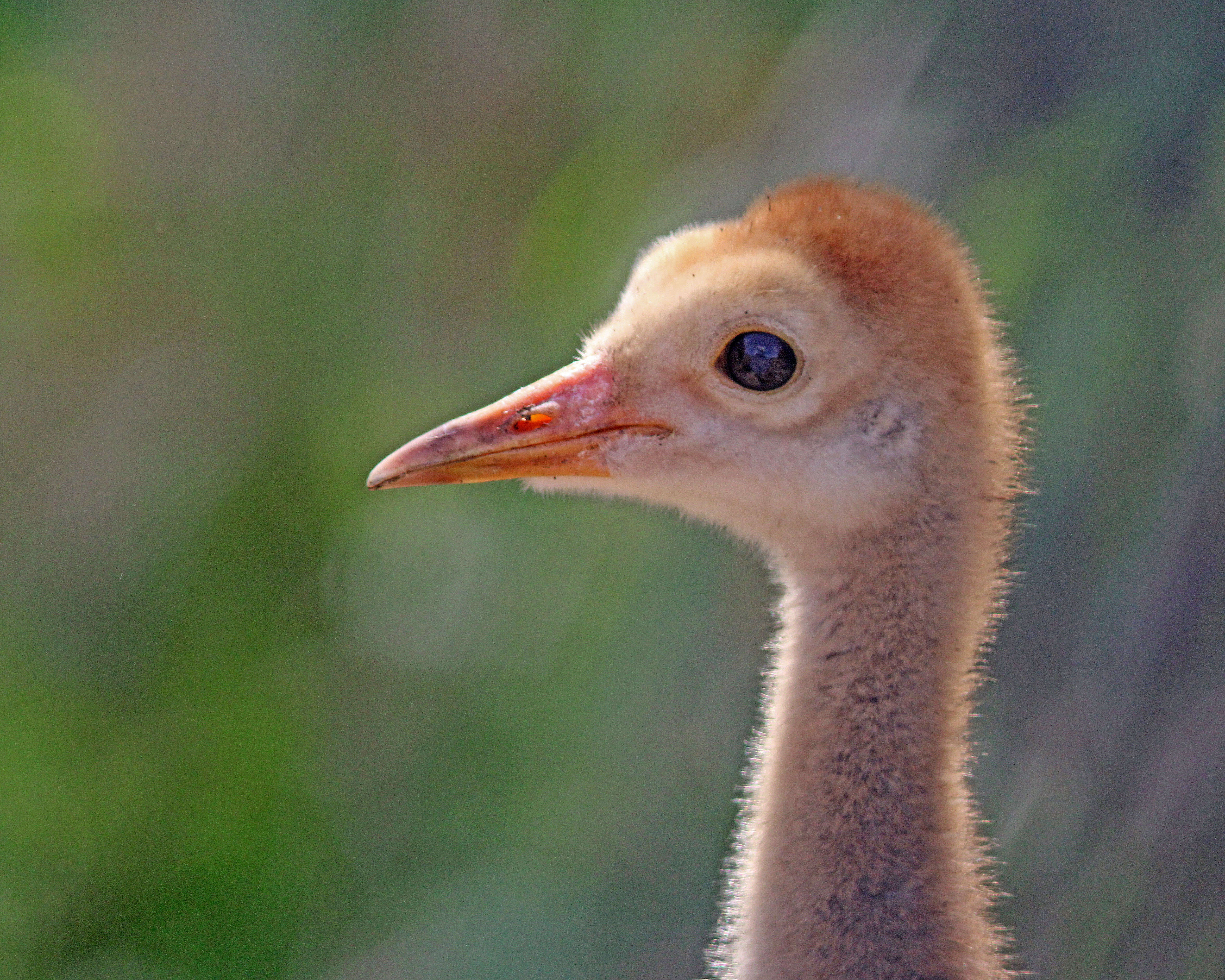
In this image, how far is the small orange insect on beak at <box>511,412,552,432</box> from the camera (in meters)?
1.79

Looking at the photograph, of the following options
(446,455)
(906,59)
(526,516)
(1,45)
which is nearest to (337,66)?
(1,45)

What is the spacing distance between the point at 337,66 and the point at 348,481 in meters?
1.41

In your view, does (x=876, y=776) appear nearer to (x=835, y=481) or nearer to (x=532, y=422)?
(x=835, y=481)

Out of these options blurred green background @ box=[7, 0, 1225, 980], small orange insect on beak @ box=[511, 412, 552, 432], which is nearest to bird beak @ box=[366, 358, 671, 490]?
small orange insect on beak @ box=[511, 412, 552, 432]

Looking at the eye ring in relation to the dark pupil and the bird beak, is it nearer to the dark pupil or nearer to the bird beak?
the dark pupil

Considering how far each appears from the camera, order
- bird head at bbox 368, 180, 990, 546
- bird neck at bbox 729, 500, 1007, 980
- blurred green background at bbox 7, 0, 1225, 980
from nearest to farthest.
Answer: bird neck at bbox 729, 500, 1007, 980
bird head at bbox 368, 180, 990, 546
blurred green background at bbox 7, 0, 1225, 980

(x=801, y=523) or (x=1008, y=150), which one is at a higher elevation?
(x=1008, y=150)

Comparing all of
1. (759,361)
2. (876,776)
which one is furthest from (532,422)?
(876,776)

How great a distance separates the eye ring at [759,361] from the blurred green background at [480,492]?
4.06 ft

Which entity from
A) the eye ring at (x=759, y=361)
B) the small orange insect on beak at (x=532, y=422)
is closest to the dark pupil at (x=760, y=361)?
the eye ring at (x=759, y=361)

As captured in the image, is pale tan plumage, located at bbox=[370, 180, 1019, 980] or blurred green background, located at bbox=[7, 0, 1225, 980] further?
blurred green background, located at bbox=[7, 0, 1225, 980]

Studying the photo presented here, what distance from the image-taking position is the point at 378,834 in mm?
3916

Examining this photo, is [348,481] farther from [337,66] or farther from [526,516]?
[337,66]

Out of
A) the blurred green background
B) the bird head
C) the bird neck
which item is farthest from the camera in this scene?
the blurred green background
